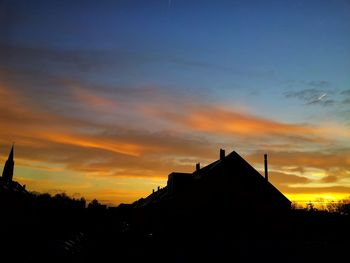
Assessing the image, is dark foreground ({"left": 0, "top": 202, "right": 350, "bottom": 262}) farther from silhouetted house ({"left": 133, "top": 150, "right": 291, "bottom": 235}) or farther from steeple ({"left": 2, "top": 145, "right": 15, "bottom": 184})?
steeple ({"left": 2, "top": 145, "right": 15, "bottom": 184})

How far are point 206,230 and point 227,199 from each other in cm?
312

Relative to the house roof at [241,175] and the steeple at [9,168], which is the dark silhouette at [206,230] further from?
the steeple at [9,168]

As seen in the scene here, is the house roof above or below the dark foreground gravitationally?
above

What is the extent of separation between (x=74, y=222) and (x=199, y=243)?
23.2 m

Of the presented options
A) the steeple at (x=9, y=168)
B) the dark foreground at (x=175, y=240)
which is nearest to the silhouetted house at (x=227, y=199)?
the dark foreground at (x=175, y=240)

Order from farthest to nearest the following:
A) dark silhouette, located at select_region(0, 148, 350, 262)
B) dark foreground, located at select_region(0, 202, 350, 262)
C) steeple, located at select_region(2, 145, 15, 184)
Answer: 1. steeple, located at select_region(2, 145, 15, 184)
2. dark silhouette, located at select_region(0, 148, 350, 262)
3. dark foreground, located at select_region(0, 202, 350, 262)

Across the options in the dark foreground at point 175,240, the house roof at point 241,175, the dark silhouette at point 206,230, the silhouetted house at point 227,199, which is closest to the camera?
the dark foreground at point 175,240

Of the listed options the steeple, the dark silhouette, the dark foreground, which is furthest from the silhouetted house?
the steeple

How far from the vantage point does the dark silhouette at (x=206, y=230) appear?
19.6m

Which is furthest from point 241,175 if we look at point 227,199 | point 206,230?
point 206,230

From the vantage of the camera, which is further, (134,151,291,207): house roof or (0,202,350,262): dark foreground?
(134,151,291,207): house roof

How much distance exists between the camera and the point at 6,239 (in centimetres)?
2688

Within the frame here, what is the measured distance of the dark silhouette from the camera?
1959 cm

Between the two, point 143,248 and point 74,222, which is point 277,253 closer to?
point 143,248
